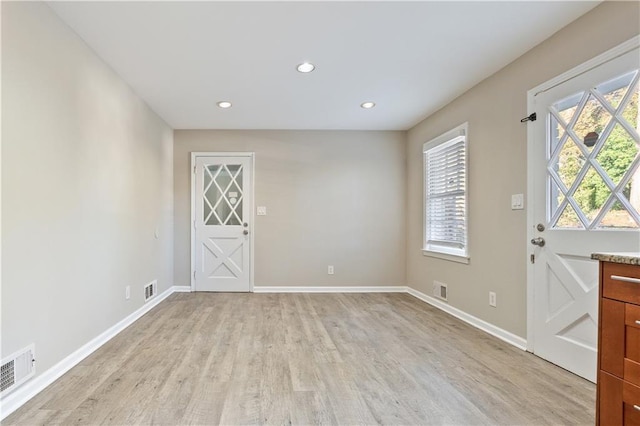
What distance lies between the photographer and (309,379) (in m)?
2.07

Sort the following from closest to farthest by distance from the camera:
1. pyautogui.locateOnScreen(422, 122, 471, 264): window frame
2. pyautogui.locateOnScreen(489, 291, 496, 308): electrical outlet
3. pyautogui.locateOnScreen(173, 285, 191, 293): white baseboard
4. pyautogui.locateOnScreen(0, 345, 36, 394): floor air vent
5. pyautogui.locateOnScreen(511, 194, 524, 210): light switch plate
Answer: pyautogui.locateOnScreen(0, 345, 36, 394): floor air vent → pyautogui.locateOnScreen(511, 194, 524, 210): light switch plate → pyautogui.locateOnScreen(489, 291, 496, 308): electrical outlet → pyautogui.locateOnScreen(422, 122, 471, 264): window frame → pyautogui.locateOnScreen(173, 285, 191, 293): white baseboard

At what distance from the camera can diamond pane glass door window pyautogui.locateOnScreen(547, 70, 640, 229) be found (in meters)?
1.85

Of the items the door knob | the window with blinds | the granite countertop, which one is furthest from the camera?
the window with blinds

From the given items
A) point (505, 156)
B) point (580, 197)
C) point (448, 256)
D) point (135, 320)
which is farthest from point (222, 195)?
point (580, 197)

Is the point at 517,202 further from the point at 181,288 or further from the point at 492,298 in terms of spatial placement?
the point at 181,288

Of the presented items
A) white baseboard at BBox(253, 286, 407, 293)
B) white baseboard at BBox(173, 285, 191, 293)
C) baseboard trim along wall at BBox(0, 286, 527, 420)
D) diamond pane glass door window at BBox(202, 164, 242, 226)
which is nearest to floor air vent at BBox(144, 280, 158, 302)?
baseboard trim along wall at BBox(0, 286, 527, 420)

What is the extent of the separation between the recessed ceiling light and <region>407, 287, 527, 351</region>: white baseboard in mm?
2855

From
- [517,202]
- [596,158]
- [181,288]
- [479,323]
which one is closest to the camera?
[596,158]

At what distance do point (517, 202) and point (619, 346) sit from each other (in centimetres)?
164

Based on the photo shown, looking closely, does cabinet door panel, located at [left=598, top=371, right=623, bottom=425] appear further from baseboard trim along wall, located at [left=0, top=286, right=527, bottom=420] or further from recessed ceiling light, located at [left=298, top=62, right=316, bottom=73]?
recessed ceiling light, located at [left=298, top=62, right=316, bottom=73]

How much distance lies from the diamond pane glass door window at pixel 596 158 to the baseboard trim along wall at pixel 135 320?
1.14 metres

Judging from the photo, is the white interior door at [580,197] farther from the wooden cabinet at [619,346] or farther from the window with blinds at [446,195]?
the window with blinds at [446,195]

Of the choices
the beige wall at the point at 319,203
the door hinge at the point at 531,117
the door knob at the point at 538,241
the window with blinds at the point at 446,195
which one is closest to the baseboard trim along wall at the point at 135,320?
the beige wall at the point at 319,203

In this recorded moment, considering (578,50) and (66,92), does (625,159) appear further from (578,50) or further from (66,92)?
(66,92)
